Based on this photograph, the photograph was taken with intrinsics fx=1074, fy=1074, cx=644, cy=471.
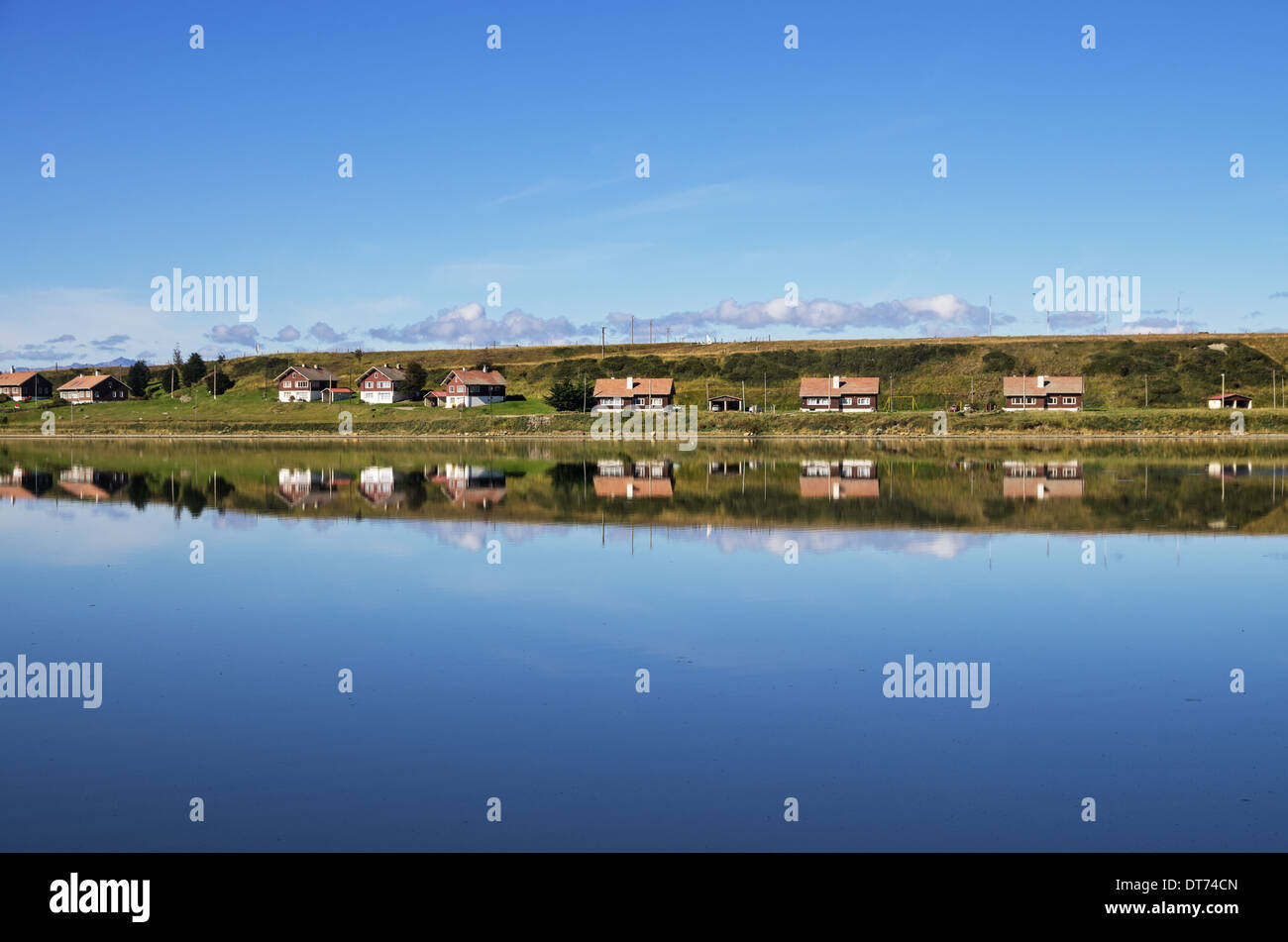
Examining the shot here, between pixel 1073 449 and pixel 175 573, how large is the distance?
62.9 meters

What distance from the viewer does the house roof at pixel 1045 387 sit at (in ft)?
359

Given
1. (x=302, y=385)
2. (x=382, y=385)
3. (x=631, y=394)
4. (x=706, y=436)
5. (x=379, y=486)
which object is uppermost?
(x=302, y=385)

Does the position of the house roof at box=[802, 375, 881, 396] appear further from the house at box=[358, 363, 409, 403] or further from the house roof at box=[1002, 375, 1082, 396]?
the house at box=[358, 363, 409, 403]

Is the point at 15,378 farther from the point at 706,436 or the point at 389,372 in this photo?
the point at 706,436

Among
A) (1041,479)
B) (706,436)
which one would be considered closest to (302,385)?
(706,436)

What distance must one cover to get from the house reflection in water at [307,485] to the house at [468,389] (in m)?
60.7

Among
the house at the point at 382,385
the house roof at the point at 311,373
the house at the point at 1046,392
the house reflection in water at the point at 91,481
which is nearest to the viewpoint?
the house reflection in water at the point at 91,481

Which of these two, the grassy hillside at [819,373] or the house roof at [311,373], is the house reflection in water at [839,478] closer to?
the grassy hillside at [819,373]

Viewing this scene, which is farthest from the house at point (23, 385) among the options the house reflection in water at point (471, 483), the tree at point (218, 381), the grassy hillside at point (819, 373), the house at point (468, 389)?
the house reflection in water at point (471, 483)

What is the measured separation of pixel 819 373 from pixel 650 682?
124252mm

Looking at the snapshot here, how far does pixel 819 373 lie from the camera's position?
442 ft

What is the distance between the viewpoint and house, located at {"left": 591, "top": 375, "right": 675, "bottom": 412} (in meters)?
115

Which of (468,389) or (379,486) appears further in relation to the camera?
(468,389)
